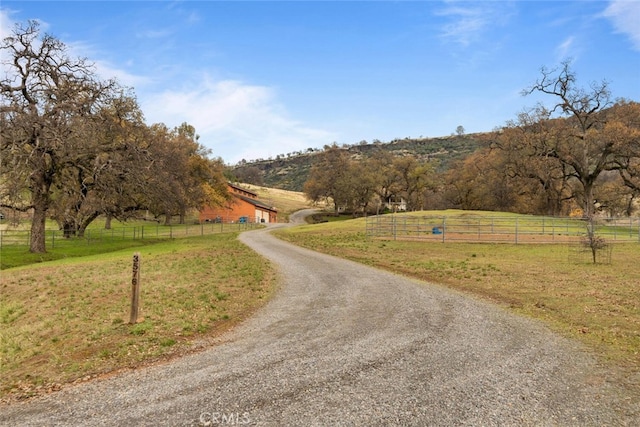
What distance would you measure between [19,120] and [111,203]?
833cm

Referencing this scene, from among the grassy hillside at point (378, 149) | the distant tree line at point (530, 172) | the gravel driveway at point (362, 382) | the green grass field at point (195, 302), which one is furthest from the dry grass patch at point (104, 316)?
the grassy hillside at point (378, 149)

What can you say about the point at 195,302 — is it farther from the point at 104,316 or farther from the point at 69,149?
the point at 69,149

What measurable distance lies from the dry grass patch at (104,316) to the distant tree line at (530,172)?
125 feet

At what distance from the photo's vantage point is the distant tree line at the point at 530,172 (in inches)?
1578

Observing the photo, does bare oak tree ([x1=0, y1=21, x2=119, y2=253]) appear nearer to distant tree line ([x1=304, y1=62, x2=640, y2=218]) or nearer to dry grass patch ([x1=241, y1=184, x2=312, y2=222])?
distant tree line ([x1=304, y1=62, x2=640, y2=218])

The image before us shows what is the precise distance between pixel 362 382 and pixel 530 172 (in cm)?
4653

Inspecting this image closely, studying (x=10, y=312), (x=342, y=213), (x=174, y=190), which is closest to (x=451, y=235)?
(x=174, y=190)

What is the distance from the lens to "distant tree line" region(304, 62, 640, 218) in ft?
132

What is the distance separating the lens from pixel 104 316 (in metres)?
9.03

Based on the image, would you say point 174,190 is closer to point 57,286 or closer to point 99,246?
point 99,246

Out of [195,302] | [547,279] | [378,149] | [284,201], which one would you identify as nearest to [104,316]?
[195,302]

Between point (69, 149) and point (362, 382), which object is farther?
point (69, 149)

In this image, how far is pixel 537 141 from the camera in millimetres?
40844

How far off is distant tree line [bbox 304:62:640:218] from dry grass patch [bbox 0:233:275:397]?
38085 mm
